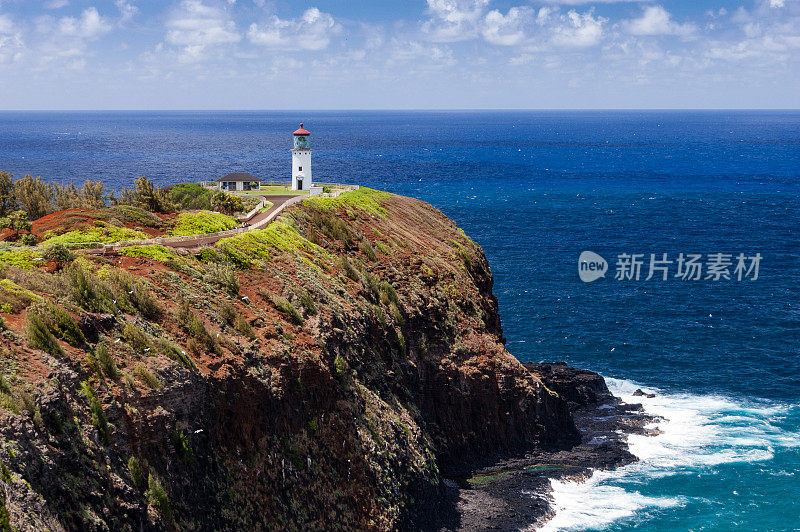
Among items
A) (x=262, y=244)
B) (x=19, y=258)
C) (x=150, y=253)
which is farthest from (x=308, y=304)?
(x=19, y=258)

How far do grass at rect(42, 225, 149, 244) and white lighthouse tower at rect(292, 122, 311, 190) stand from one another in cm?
2710

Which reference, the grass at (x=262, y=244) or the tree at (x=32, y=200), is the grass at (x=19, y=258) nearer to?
the grass at (x=262, y=244)

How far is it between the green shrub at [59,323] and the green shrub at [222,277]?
8435 mm

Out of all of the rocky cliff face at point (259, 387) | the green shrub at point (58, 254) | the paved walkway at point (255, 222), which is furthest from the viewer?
A: the paved walkway at point (255, 222)

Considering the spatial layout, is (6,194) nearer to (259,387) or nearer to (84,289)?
(84,289)

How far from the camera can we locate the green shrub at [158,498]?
24.1 meters

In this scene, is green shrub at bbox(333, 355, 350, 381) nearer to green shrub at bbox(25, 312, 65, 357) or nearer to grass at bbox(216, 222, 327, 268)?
grass at bbox(216, 222, 327, 268)

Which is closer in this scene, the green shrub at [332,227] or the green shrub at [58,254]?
the green shrub at [58,254]

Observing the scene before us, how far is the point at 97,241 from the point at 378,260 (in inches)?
658

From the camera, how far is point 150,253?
33.4m

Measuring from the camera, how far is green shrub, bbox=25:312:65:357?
24.2m

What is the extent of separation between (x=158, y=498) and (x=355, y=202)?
106 feet

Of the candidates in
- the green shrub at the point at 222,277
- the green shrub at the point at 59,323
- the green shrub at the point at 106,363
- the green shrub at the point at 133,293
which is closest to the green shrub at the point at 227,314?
the green shrub at the point at 222,277

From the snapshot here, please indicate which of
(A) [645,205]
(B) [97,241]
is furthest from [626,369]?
(A) [645,205]
